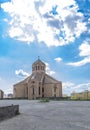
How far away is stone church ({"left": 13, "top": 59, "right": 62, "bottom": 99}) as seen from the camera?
153 m

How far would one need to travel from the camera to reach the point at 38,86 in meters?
154

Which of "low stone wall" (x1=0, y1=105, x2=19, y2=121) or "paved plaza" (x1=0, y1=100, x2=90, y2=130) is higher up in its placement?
"low stone wall" (x1=0, y1=105, x2=19, y2=121)

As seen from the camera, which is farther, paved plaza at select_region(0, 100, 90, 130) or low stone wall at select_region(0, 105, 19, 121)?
low stone wall at select_region(0, 105, 19, 121)

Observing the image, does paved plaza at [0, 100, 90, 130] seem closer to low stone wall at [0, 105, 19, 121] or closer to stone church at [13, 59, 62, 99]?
low stone wall at [0, 105, 19, 121]

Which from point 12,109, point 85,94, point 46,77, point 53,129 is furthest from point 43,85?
point 53,129

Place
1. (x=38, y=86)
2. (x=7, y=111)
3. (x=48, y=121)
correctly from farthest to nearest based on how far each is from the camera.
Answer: (x=38, y=86) → (x=7, y=111) → (x=48, y=121)

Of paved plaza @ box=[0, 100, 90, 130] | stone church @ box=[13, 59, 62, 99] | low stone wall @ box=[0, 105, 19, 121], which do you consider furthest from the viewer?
stone church @ box=[13, 59, 62, 99]

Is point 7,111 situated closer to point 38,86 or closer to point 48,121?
point 48,121

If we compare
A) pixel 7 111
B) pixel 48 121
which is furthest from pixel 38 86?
pixel 48 121

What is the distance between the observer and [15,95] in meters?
160

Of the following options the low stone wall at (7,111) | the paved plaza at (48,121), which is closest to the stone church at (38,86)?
the paved plaza at (48,121)

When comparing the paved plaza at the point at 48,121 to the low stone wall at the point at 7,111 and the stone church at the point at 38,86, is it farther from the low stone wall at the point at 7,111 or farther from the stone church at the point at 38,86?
the stone church at the point at 38,86

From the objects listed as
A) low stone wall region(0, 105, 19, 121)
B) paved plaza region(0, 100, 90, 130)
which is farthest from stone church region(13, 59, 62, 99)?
low stone wall region(0, 105, 19, 121)

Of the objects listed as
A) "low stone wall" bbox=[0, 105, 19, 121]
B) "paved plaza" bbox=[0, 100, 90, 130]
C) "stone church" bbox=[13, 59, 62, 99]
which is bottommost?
"paved plaza" bbox=[0, 100, 90, 130]
